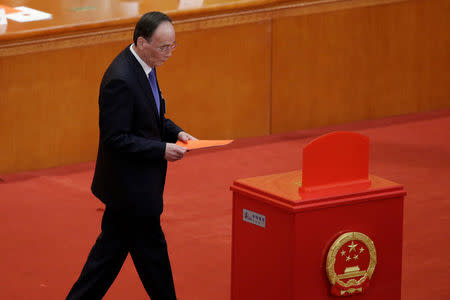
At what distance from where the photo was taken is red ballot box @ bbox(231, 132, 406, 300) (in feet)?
10.2

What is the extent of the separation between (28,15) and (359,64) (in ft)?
6.97

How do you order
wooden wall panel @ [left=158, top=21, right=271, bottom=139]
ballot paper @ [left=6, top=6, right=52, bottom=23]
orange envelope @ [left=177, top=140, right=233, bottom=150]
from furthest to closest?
wooden wall panel @ [left=158, top=21, right=271, bottom=139]
ballot paper @ [left=6, top=6, right=52, bottom=23]
orange envelope @ [left=177, top=140, right=233, bottom=150]

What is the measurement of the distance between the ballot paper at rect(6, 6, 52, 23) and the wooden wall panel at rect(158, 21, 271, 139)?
747 mm

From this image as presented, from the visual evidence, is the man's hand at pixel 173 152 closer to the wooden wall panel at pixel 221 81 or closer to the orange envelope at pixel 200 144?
the orange envelope at pixel 200 144

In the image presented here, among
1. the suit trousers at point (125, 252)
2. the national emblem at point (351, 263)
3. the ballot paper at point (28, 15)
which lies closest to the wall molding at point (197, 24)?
the ballot paper at point (28, 15)

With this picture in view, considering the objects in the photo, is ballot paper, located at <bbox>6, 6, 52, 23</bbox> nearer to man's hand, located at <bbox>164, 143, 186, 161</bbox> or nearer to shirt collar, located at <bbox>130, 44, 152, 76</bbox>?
shirt collar, located at <bbox>130, 44, 152, 76</bbox>

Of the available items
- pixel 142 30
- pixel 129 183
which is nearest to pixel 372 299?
pixel 129 183

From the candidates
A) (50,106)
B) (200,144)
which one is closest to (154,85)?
(200,144)

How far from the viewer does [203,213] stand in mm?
5047

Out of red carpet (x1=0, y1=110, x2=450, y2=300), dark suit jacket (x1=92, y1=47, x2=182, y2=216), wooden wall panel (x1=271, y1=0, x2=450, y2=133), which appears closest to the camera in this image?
dark suit jacket (x1=92, y1=47, x2=182, y2=216)

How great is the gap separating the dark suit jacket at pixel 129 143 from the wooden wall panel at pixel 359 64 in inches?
121

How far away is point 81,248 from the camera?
4578 millimetres

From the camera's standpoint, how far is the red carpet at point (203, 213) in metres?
4.22

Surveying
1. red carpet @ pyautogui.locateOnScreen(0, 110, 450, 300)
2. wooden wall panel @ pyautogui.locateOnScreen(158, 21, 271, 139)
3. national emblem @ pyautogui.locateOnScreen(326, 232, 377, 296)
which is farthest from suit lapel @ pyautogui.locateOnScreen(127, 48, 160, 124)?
wooden wall panel @ pyautogui.locateOnScreen(158, 21, 271, 139)
